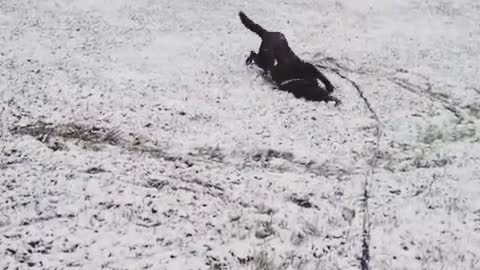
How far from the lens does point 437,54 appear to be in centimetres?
1543

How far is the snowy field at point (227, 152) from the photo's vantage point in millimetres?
7398

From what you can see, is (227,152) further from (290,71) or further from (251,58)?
(251,58)

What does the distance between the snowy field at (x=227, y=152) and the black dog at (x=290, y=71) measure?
1.17 feet

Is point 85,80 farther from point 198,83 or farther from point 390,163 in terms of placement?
point 390,163

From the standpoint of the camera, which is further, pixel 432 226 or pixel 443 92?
pixel 443 92

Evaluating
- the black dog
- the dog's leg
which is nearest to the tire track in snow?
→ the black dog

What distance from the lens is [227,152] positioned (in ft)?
32.6

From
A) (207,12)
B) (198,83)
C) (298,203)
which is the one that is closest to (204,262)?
(298,203)

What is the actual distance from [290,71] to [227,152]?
3574 mm

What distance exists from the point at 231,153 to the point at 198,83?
3598mm

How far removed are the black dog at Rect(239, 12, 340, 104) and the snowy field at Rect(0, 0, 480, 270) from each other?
1.17ft

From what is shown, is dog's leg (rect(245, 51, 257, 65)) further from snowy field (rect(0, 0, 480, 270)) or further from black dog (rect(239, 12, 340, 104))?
black dog (rect(239, 12, 340, 104))

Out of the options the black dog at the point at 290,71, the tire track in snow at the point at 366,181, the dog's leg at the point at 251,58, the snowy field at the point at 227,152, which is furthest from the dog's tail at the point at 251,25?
the tire track in snow at the point at 366,181

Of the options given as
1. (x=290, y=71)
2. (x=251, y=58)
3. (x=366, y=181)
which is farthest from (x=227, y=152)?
(x=251, y=58)
